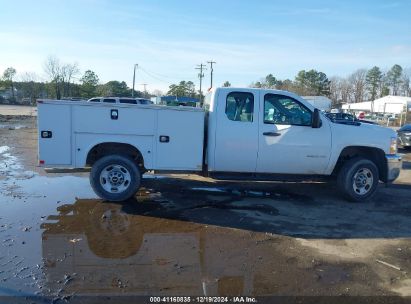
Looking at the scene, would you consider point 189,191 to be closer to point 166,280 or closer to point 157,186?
point 157,186

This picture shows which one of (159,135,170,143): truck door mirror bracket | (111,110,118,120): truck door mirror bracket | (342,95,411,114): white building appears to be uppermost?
(342,95,411,114): white building

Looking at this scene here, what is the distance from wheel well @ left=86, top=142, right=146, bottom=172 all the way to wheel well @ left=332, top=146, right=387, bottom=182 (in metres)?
3.93

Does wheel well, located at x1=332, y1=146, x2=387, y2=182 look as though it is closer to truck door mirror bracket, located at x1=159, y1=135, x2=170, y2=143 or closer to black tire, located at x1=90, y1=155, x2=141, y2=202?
truck door mirror bracket, located at x1=159, y1=135, x2=170, y2=143

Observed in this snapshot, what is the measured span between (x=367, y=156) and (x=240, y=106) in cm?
288

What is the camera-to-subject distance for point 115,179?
7418 mm

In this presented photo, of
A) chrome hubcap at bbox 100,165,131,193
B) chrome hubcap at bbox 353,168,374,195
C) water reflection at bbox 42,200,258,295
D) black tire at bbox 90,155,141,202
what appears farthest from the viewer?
chrome hubcap at bbox 353,168,374,195

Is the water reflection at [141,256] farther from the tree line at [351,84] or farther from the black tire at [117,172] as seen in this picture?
the tree line at [351,84]

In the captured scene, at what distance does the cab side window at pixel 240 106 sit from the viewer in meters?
7.62

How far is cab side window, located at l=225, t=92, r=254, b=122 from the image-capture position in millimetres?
7617

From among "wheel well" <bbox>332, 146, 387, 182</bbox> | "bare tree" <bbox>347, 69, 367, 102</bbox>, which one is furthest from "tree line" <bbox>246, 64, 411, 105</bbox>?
"wheel well" <bbox>332, 146, 387, 182</bbox>

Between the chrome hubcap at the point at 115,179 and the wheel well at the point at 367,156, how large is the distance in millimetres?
4120

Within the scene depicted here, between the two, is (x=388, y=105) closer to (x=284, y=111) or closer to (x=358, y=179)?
(x=358, y=179)

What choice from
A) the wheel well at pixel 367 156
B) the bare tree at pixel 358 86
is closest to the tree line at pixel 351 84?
the bare tree at pixel 358 86

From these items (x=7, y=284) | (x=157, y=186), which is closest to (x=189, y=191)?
(x=157, y=186)
